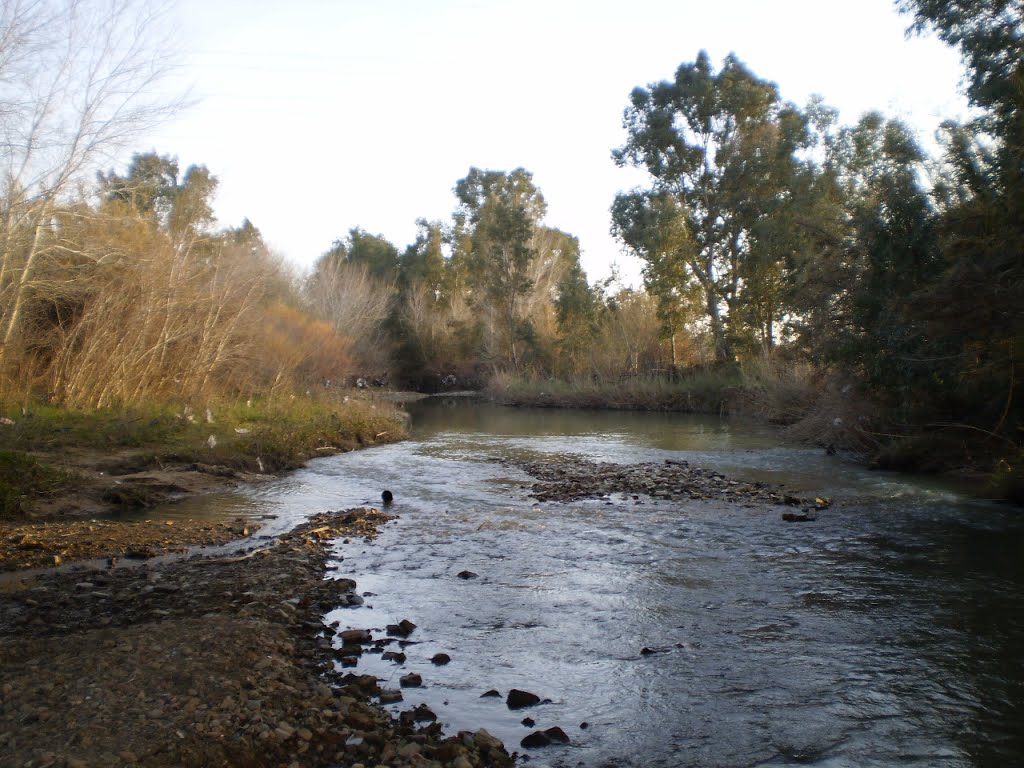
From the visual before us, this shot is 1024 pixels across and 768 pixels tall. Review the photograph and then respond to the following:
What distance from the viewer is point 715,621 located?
22.2 feet

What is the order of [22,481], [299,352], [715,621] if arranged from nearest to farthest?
1. [715,621]
2. [22,481]
3. [299,352]

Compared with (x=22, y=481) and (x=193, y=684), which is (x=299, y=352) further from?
(x=193, y=684)

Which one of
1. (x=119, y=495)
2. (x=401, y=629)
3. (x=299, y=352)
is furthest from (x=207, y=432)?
(x=299, y=352)

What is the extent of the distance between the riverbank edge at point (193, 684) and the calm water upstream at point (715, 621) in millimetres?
475

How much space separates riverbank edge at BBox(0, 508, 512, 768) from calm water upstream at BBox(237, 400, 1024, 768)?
1.56 feet

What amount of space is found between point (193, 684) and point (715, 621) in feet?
14.5

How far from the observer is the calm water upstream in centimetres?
477

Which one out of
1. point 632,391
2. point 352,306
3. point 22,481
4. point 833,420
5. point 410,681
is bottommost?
point 410,681

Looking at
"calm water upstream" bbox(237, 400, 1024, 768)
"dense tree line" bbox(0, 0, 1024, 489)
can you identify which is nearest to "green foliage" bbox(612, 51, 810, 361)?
"dense tree line" bbox(0, 0, 1024, 489)

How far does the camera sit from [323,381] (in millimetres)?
35594

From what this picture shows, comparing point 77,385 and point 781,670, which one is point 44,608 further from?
point 77,385

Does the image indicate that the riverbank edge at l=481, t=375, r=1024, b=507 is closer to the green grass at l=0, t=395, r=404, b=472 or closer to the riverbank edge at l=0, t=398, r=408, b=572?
the riverbank edge at l=0, t=398, r=408, b=572

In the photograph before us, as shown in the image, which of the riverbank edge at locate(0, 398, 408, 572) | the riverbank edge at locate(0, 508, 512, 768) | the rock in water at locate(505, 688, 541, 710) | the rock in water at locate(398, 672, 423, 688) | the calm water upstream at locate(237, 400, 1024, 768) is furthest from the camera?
the riverbank edge at locate(0, 398, 408, 572)

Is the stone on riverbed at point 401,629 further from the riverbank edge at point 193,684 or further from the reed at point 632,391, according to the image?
the reed at point 632,391
